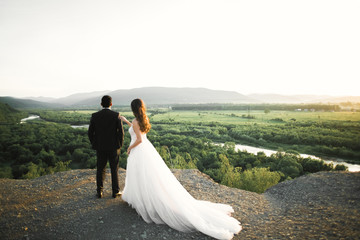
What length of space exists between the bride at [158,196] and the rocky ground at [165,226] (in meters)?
0.21

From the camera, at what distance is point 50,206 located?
17.2 ft

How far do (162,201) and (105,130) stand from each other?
2238 mm

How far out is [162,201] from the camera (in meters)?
4.41

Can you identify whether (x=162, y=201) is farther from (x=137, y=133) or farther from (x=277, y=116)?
(x=277, y=116)

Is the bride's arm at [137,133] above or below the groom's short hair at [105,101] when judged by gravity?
below

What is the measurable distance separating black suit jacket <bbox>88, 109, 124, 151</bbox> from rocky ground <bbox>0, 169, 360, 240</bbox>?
5.34 ft

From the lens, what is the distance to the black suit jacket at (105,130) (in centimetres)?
493

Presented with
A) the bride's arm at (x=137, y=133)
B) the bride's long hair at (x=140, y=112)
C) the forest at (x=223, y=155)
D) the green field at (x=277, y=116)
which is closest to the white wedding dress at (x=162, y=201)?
the bride's arm at (x=137, y=133)

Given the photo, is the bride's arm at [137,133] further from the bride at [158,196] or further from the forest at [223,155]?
the forest at [223,155]

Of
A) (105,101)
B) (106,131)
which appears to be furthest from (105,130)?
(105,101)

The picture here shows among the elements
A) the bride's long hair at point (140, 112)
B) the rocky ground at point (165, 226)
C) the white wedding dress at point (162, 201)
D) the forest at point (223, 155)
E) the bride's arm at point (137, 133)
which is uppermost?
the bride's long hair at point (140, 112)

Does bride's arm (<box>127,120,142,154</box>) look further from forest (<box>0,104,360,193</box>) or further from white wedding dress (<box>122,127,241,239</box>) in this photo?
forest (<box>0,104,360,193</box>)

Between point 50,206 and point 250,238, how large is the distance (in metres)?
5.12

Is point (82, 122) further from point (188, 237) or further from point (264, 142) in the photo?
point (188, 237)
